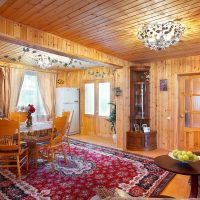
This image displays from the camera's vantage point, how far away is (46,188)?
285 centimetres

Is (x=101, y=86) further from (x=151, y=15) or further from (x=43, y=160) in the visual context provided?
(x=151, y=15)

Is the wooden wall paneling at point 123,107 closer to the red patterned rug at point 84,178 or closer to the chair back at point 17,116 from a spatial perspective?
the red patterned rug at point 84,178

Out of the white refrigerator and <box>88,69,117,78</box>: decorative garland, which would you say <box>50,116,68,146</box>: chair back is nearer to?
the white refrigerator

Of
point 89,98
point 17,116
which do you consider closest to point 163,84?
point 89,98

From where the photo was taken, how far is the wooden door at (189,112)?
15.9ft

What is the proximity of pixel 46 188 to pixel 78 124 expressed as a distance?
14.4 ft

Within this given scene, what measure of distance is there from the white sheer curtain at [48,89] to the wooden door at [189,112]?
431 cm

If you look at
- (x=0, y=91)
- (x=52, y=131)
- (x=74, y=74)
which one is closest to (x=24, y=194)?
(x=52, y=131)

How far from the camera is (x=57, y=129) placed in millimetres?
3588

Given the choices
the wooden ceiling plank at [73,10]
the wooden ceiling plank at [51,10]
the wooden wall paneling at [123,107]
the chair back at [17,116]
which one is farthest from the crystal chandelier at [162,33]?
the chair back at [17,116]

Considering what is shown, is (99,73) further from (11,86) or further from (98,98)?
(11,86)

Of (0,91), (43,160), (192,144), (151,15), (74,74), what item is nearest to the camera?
(151,15)

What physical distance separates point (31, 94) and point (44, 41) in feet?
12.1

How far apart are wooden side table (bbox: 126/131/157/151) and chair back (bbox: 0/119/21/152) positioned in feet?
9.64
